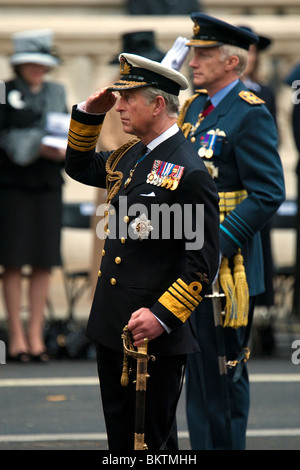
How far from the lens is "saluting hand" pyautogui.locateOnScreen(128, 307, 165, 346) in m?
4.59

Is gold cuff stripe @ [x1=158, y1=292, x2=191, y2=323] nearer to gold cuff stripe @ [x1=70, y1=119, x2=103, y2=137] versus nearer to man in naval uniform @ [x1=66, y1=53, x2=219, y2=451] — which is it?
man in naval uniform @ [x1=66, y1=53, x2=219, y2=451]

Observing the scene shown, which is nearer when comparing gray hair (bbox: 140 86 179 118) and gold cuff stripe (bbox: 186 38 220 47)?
gray hair (bbox: 140 86 179 118)

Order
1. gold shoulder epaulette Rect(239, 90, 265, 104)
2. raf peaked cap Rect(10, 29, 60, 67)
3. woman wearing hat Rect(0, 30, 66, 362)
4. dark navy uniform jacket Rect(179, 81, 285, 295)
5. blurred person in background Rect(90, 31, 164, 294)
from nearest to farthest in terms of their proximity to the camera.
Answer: dark navy uniform jacket Rect(179, 81, 285, 295) → gold shoulder epaulette Rect(239, 90, 265, 104) → blurred person in background Rect(90, 31, 164, 294) → woman wearing hat Rect(0, 30, 66, 362) → raf peaked cap Rect(10, 29, 60, 67)

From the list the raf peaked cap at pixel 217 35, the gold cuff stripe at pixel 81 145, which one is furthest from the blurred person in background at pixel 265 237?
the gold cuff stripe at pixel 81 145

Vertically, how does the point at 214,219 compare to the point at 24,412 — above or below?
above

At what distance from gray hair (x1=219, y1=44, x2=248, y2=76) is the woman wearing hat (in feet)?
9.75

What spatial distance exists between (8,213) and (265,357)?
84.4 inches

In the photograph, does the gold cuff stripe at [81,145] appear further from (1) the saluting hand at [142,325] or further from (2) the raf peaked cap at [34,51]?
(2) the raf peaked cap at [34,51]

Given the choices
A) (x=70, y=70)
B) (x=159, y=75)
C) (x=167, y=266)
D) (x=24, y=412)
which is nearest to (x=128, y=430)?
(x=167, y=266)

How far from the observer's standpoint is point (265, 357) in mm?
9320

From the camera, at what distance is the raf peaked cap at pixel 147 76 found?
4719mm

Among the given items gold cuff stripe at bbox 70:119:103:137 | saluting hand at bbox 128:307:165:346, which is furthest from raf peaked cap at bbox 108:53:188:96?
saluting hand at bbox 128:307:165:346

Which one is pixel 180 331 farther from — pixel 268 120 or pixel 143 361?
pixel 268 120

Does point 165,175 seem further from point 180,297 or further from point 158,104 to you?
point 180,297
